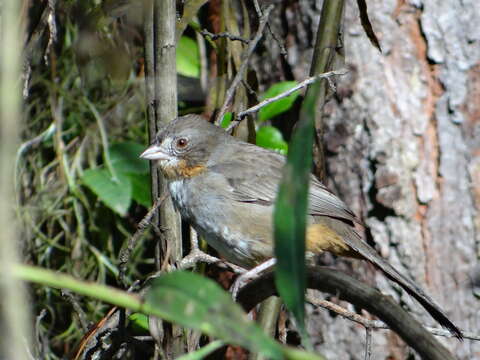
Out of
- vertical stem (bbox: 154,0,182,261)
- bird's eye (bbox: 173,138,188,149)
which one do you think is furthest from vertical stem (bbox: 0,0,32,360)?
bird's eye (bbox: 173,138,188,149)

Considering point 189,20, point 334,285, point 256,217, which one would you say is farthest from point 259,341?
point 256,217

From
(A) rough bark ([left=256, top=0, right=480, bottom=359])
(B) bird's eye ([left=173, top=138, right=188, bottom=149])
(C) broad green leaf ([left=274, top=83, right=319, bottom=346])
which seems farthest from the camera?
(A) rough bark ([left=256, top=0, right=480, bottom=359])

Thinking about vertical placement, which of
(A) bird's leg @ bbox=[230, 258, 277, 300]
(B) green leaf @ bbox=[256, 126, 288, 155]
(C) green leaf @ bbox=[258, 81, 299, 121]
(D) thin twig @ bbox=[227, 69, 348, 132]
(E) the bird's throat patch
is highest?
(D) thin twig @ bbox=[227, 69, 348, 132]

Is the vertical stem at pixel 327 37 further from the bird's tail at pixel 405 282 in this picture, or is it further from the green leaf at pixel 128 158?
the green leaf at pixel 128 158

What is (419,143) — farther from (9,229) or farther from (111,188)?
(9,229)

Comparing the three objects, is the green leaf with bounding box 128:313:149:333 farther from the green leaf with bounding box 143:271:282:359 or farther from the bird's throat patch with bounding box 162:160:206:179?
the green leaf with bounding box 143:271:282:359

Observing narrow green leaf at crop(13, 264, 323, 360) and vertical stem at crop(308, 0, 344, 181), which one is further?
vertical stem at crop(308, 0, 344, 181)

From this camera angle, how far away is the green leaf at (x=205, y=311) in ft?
3.62

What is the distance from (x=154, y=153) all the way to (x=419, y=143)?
1742mm

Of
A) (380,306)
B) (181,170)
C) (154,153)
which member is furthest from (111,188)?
(380,306)

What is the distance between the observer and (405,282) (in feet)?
10.9

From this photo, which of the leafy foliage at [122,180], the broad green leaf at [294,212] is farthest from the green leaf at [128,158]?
the broad green leaf at [294,212]

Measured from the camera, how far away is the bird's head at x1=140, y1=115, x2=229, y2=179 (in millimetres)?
3635

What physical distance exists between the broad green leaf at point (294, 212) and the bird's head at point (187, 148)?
7.66 feet
